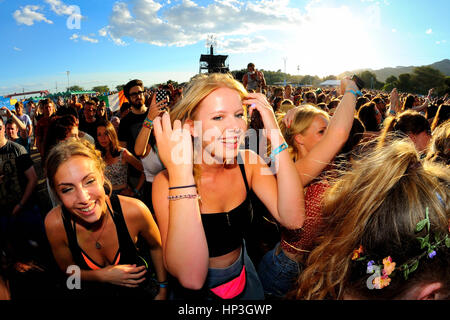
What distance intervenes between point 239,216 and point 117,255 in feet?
3.15

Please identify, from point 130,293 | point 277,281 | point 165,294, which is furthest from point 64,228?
point 277,281

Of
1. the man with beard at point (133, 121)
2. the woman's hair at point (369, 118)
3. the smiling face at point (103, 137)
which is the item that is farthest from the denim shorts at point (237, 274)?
the woman's hair at point (369, 118)

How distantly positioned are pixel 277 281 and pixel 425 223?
4.09 feet

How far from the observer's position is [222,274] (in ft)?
5.24

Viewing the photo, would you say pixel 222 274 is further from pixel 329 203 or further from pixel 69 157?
pixel 69 157

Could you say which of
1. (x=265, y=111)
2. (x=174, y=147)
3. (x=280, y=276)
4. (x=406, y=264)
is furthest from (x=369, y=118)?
(x=174, y=147)

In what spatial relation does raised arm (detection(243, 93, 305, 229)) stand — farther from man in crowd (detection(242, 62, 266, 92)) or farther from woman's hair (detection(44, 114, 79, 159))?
man in crowd (detection(242, 62, 266, 92))

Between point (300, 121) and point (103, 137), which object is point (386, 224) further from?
point (103, 137)

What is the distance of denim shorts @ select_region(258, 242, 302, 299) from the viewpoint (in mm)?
1863

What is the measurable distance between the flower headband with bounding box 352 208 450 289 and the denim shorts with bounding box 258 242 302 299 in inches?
37.3

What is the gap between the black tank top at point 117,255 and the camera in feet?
5.50

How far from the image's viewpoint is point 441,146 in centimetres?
222

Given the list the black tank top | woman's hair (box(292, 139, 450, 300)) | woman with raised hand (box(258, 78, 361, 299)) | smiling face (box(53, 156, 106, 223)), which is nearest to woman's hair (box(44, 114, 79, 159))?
smiling face (box(53, 156, 106, 223))

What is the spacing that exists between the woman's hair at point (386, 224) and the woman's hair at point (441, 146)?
4.71ft
